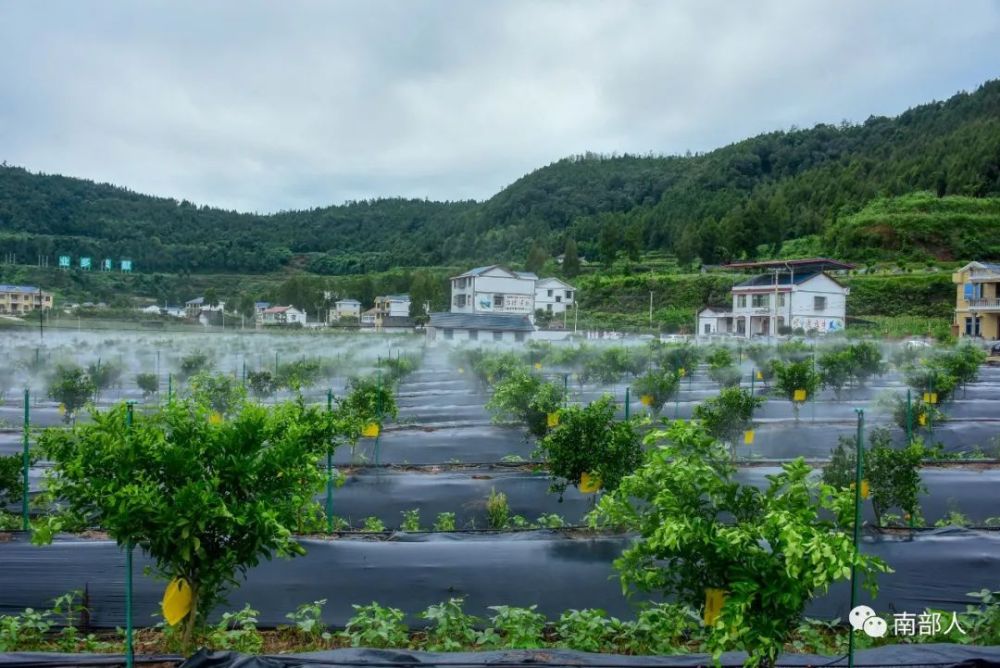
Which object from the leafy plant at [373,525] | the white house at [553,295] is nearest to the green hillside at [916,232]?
the white house at [553,295]

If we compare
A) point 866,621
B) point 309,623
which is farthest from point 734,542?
point 309,623

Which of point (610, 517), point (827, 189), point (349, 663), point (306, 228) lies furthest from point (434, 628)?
point (306, 228)

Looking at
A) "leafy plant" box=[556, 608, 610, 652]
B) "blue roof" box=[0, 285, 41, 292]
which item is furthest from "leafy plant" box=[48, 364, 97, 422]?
"blue roof" box=[0, 285, 41, 292]

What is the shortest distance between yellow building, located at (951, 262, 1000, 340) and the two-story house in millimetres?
2983

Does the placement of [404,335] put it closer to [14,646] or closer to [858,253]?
[858,253]

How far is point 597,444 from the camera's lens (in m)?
5.97

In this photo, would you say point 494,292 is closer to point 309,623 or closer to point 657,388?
point 657,388

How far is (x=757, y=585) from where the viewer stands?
2.66 metres

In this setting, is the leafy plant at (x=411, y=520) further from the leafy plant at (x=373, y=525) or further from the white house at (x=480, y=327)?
the white house at (x=480, y=327)

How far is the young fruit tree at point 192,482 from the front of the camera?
302cm

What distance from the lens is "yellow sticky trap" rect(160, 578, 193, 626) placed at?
3.29 m

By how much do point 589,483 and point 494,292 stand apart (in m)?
21.8

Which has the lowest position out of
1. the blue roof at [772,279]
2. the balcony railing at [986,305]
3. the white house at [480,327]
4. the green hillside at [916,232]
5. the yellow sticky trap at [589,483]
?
the yellow sticky trap at [589,483]

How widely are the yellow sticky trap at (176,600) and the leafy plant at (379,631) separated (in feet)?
3.54
